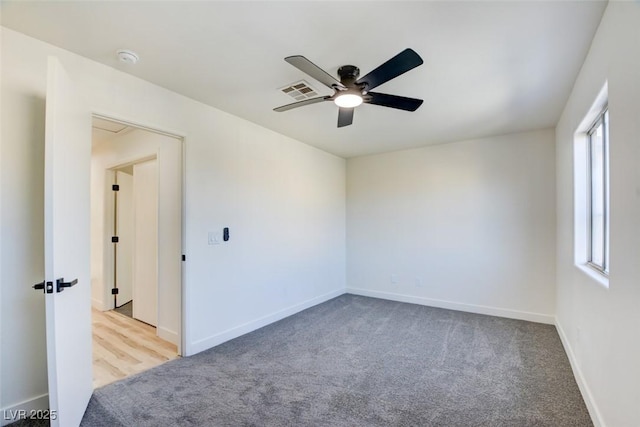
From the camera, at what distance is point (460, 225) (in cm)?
437

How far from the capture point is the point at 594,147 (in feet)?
8.28

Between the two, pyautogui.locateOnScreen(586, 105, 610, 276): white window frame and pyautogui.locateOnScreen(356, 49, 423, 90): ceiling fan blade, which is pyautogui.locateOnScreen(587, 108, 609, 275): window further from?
pyautogui.locateOnScreen(356, 49, 423, 90): ceiling fan blade

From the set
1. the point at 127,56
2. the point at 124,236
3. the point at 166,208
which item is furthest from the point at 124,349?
the point at 127,56

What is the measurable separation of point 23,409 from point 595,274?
3972 mm

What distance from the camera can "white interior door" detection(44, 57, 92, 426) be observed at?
1.66m

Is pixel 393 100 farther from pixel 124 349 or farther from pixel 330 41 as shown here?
pixel 124 349

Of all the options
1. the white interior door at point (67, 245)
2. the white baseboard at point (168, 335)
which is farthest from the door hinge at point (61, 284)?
the white baseboard at point (168, 335)

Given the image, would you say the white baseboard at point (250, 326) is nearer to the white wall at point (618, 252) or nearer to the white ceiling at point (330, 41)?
the white ceiling at point (330, 41)

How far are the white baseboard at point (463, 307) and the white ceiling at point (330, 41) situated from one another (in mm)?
2551

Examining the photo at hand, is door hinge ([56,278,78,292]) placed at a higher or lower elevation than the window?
lower

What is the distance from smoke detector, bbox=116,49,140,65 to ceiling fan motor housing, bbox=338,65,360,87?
149cm

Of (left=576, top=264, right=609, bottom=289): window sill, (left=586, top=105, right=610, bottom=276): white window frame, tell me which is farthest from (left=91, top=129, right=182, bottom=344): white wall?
(left=586, top=105, right=610, bottom=276): white window frame

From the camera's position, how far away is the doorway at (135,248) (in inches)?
120

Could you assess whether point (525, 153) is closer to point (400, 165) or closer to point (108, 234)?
point (400, 165)
